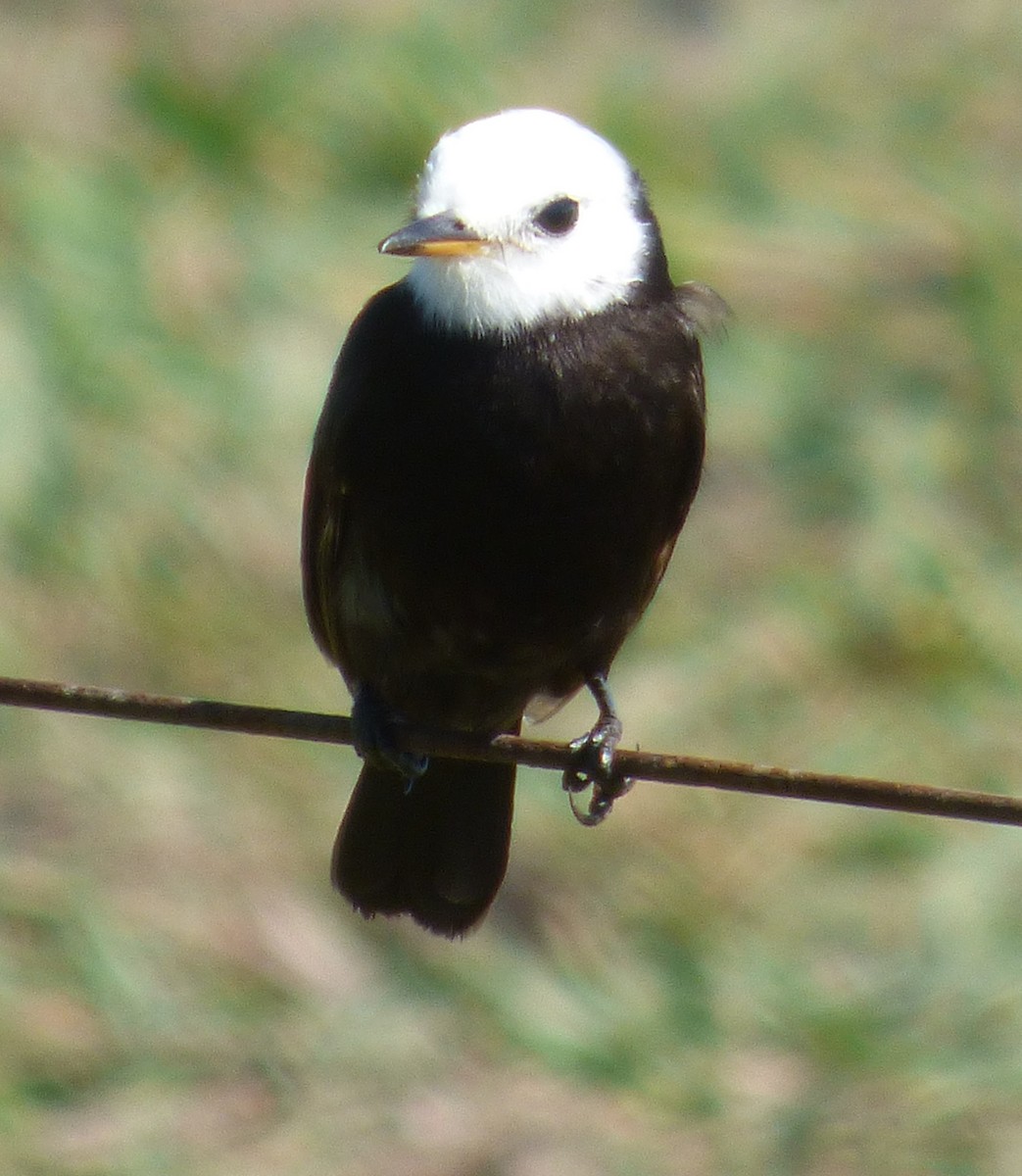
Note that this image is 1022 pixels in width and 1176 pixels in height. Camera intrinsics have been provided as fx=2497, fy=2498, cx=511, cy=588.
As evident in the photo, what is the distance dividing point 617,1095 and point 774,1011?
1.31ft

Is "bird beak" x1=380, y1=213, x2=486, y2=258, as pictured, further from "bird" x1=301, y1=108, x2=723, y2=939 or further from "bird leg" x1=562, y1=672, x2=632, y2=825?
"bird leg" x1=562, y1=672, x2=632, y2=825

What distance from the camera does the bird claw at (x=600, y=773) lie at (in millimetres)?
3951

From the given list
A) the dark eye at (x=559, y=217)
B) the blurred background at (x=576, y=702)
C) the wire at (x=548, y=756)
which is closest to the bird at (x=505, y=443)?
the dark eye at (x=559, y=217)

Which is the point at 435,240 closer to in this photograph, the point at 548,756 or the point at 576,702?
the point at 548,756

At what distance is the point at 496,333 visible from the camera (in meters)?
3.92

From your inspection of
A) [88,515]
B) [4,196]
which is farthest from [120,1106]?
[4,196]

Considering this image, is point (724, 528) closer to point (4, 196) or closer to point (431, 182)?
point (4, 196)

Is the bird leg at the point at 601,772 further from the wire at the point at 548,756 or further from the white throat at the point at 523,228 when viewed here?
the wire at the point at 548,756

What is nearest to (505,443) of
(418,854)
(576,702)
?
(418,854)

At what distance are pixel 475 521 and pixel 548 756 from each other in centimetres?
97

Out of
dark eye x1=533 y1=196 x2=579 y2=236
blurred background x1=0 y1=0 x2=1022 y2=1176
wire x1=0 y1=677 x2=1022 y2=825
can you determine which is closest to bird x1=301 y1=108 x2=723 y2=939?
dark eye x1=533 y1=196 x2=579 y2=236

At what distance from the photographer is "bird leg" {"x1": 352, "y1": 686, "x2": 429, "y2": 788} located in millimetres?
4145

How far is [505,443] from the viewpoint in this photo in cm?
386

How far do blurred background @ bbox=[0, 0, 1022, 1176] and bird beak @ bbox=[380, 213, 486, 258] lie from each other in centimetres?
218
